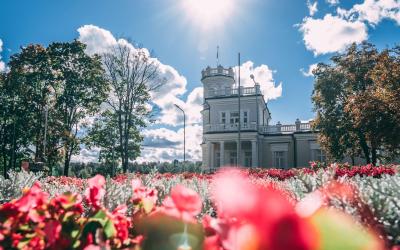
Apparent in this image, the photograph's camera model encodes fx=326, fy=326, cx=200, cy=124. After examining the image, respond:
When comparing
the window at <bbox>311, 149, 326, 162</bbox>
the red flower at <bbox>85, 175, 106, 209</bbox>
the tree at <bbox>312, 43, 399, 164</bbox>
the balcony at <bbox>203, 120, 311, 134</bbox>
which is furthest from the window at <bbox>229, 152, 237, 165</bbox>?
the red flower at <bbox>85, 175, 106, 209</bbox>

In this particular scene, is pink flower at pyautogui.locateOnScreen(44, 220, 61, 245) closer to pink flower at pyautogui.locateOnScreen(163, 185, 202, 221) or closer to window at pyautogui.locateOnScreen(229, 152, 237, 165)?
pink flower at pyautogui.locateOnScreen(163, 185, 202, 221)

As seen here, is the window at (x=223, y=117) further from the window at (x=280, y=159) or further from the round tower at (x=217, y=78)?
the window at (x=280, y=159)

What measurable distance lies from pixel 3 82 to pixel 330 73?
33263 millimetres

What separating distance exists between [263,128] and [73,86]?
902 inches

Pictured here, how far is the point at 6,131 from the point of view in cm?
3688

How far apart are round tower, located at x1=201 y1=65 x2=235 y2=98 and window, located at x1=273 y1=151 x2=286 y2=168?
10.8 metres

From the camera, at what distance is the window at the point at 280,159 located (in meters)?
40.1

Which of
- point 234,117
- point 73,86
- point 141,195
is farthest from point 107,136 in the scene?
point 141,195

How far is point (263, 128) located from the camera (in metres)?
41.4

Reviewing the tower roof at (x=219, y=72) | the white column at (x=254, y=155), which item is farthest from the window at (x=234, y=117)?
the tower roof at (x=219, y=72)

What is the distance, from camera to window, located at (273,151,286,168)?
4006cm

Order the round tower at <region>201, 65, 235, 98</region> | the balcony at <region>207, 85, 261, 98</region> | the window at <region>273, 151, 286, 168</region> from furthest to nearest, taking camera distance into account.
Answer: the round tower at <region>201, 65, 235, 98</region> → the balcony at <region>207, 85, 261, 98</region> → the window at <region>273, 151, 286, 168</region>

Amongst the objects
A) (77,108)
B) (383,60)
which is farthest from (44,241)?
(77,108)

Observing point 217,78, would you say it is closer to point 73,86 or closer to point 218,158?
point 218,158
